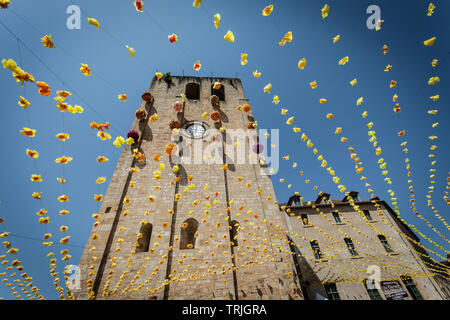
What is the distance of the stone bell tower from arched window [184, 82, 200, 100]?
10.0 feet

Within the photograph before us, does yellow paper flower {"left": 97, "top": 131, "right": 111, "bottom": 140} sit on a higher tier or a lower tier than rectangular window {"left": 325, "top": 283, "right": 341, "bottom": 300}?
higher

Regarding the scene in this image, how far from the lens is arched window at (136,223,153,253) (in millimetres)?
8906

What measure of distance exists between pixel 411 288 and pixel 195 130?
2017 centimetres

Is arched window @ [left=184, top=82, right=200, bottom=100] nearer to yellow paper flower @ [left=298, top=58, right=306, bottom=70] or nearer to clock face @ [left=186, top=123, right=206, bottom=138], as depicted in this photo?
clock face @ [left=186, top=123, right=206, bottom=138]

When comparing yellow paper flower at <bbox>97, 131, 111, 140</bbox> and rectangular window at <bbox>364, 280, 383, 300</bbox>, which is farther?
rectangular window at <bbox>364, 280, 383, 300</bbox>

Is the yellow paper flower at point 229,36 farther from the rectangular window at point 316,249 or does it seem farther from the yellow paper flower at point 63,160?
the rectangular window at point 316,249

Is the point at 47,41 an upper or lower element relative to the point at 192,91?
lower

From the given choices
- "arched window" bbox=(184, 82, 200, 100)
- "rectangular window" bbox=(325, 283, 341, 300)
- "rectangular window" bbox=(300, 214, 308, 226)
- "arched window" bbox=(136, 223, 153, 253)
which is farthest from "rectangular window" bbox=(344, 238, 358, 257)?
"arched window" bbox=(184, 82, 200, 100)

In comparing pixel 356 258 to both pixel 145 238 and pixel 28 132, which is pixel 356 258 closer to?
pixel 145 238

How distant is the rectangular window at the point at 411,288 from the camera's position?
15232 millimetres

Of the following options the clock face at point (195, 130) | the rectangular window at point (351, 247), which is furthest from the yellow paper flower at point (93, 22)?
the rectangular window at point (351, 247)

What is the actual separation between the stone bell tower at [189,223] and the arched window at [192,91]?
305cm

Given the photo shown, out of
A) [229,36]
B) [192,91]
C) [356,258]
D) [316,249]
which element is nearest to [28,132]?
[229,36]

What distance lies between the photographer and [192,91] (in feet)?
56.9
